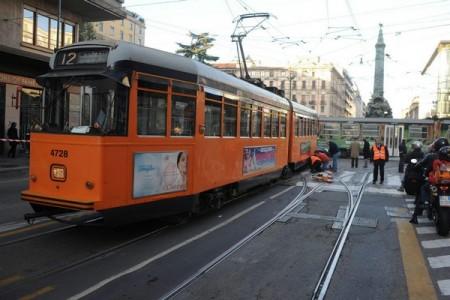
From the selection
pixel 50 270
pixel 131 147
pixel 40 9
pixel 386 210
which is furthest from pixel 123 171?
pixel 40 9

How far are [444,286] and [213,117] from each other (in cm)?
498

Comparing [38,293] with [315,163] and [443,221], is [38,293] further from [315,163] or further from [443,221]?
[315,163]

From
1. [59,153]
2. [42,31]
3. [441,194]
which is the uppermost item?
[42,31]

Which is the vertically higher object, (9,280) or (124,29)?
(124,29)

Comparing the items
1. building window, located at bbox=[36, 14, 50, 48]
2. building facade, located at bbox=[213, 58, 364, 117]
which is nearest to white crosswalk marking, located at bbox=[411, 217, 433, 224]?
building window, located at bbox=[36, 14, 50, 48]

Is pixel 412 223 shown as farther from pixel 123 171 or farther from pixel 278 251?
pixel 123 171

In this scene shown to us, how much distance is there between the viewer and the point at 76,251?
6.53 meters

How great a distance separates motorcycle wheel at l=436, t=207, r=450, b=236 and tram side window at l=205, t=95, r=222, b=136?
13.6 ft

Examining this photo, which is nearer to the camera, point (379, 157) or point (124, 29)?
point (379, 157)

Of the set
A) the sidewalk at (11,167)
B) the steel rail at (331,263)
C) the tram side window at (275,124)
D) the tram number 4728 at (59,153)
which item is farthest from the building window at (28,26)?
the steel rail at (331,263)

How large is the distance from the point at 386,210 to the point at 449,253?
3755mm

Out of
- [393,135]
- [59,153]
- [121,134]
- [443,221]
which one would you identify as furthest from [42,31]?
[393,135]

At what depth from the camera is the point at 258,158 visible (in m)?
12.4

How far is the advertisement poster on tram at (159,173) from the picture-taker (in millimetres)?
7090
